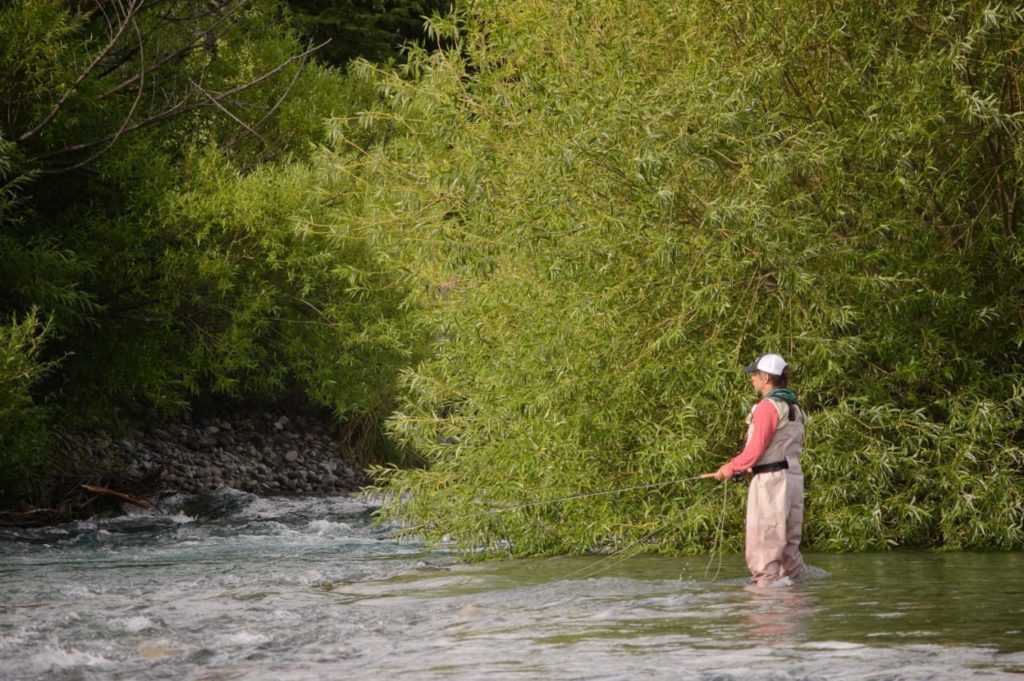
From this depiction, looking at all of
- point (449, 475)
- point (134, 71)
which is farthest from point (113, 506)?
point (449, 475)

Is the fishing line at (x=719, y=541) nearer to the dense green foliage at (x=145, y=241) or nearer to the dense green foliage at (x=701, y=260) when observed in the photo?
the dense green foliage at (x=701, y=260)

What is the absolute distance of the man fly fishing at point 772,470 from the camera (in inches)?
393

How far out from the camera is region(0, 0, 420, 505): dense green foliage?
1819 cm

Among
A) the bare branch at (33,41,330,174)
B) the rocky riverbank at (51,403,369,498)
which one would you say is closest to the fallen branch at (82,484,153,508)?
the rocky riverbank at (51,403,369,498)

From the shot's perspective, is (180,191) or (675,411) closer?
(675,411)

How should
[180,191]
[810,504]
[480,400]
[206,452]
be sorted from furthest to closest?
[206,452] < [180,191] < [480,400] < [810,504]

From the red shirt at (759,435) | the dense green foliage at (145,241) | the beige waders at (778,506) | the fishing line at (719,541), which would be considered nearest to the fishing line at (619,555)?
the fishing line at (719,541)

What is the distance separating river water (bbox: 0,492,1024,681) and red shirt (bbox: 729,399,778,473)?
0.91m

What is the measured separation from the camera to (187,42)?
2089cm

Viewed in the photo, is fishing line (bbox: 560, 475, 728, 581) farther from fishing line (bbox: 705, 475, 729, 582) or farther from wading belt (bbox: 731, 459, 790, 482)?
wading belt (bbox: 731, 459, 790, 482)

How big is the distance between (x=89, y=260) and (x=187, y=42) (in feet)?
12.3

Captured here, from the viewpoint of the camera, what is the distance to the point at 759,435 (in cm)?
995

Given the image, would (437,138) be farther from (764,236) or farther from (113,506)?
(113,506)

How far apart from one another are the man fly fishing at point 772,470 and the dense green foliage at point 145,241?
8564 millimetres
